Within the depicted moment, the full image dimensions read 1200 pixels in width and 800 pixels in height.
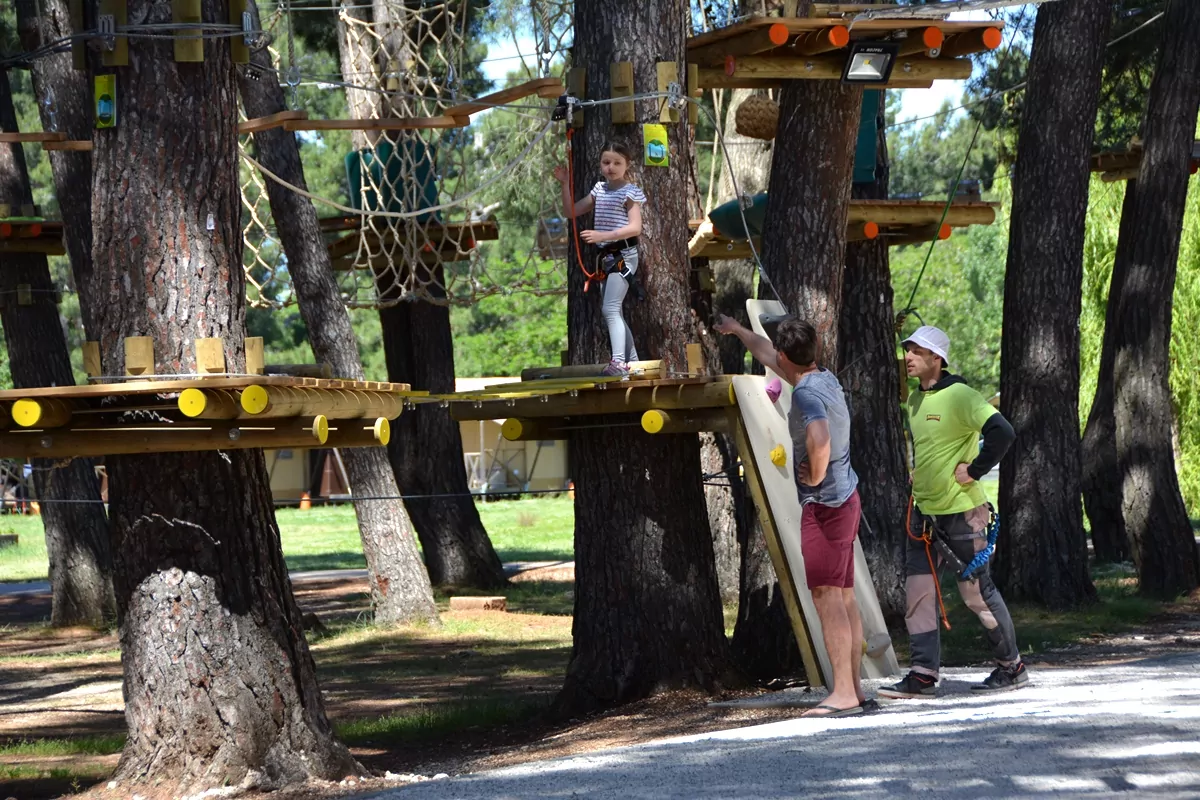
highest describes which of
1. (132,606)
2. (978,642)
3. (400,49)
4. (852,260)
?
(400,49)

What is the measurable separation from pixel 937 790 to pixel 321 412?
2.70m

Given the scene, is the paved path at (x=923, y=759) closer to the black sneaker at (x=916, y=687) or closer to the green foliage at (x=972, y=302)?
→ the black sneaker at (x=916, y=687)

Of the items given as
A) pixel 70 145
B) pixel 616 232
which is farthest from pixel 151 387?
pixel 70 145

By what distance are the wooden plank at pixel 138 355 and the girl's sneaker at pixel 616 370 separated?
2.09 m

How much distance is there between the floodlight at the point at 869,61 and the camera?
25.8 feet

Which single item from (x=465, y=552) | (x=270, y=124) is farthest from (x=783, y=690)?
(x=465, y=552)

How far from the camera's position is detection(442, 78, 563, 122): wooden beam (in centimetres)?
832

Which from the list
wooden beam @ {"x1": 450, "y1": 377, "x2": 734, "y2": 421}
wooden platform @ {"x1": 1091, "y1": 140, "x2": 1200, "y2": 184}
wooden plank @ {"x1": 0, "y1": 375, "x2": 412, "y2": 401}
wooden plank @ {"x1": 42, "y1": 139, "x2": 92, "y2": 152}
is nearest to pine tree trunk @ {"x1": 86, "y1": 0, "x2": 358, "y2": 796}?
wooden plank @ {"x1": 0, "y1": 375, "x2": 412, "y2": 401}

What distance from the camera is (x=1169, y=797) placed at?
453 cm

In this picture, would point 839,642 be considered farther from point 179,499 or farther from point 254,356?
point 179,499

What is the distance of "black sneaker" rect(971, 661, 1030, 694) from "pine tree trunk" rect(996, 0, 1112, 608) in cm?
449

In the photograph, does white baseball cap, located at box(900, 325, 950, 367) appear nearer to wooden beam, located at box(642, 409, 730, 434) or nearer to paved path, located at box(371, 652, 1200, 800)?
wooden beam, located at box(642, 409, 730, 434)

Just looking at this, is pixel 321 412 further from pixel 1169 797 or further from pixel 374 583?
pixel 374 583

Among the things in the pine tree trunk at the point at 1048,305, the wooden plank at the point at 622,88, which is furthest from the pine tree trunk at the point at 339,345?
the wooden plank at the point at 622,88
